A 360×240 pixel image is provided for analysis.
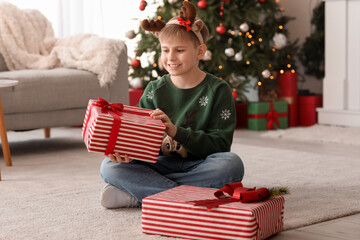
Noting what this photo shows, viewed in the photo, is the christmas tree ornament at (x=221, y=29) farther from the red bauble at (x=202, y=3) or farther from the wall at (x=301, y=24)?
the wall at (x=301, y=24)

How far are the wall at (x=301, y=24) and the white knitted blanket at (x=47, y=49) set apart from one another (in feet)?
5.95

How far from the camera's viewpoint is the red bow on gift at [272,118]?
4254 millimetres

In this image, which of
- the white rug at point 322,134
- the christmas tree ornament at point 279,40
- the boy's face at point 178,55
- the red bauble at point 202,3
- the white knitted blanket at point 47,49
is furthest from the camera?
the christmas tree ornament at point 279,40

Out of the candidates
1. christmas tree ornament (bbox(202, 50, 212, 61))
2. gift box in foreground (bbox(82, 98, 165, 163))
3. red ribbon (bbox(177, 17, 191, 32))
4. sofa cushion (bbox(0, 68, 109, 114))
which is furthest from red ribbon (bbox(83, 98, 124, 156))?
christmas tree ornament (bbox(202, 50, 212, 61))

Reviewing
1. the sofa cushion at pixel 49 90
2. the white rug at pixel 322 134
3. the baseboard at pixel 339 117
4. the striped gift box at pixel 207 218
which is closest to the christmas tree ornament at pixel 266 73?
the white rug at pixel 322 134

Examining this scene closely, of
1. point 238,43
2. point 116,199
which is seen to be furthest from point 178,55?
point 238,43

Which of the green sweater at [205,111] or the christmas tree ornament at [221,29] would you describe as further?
the christmas tree ornament at [221,29]

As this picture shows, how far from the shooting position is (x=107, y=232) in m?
1.64

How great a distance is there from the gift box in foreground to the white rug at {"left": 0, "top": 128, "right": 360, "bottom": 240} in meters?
0.21

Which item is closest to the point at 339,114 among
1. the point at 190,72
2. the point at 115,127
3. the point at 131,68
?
the point at 131,68

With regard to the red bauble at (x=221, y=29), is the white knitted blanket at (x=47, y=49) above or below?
below

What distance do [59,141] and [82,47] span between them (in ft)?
2.07

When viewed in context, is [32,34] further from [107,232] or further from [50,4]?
[107,232]

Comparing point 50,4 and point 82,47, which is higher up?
A: point 50,4
